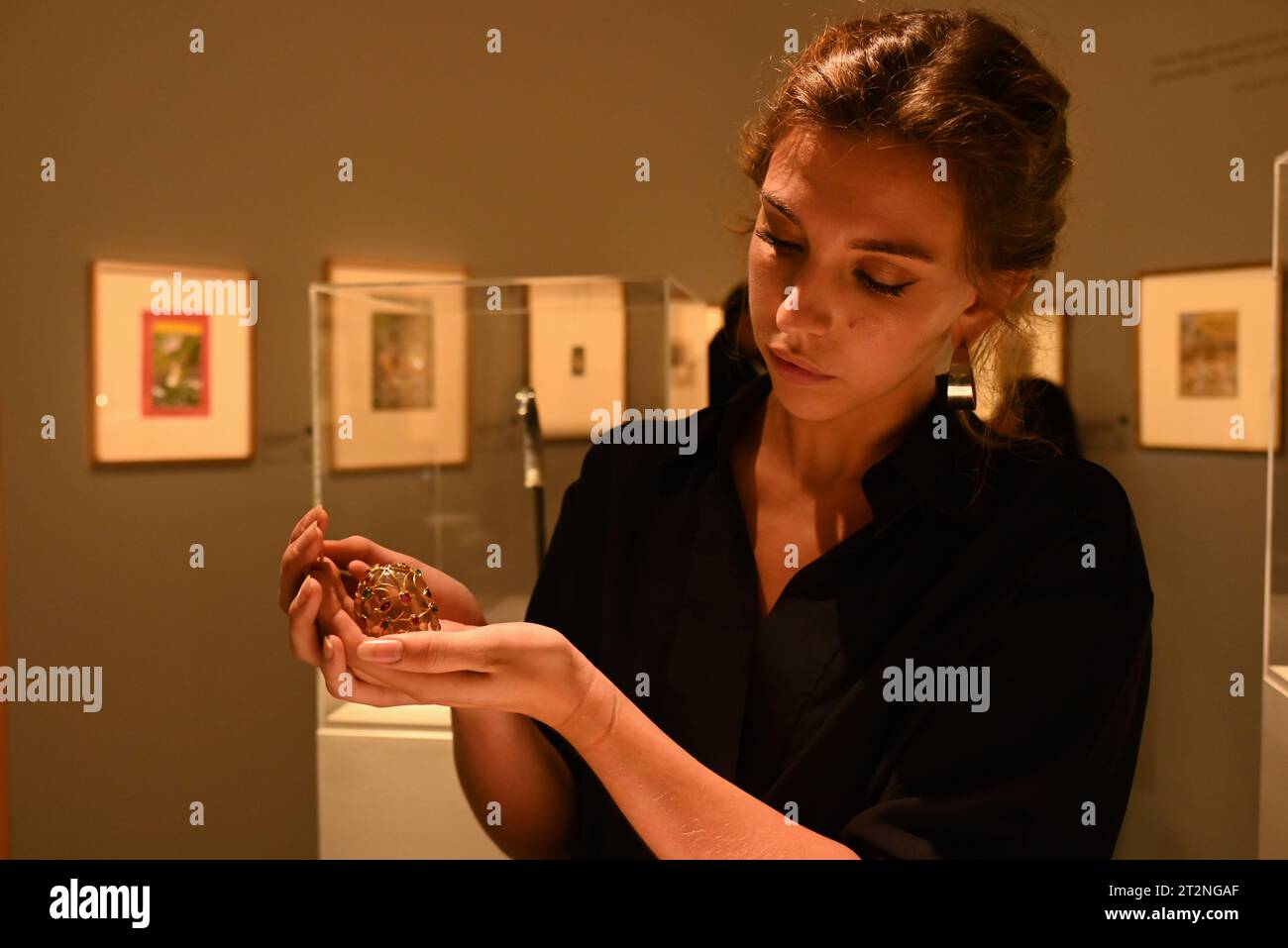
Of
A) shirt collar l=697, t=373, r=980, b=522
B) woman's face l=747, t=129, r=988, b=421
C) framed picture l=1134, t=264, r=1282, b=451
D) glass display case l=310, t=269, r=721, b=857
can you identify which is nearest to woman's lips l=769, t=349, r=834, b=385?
woman's face l=747, t=129, r=988, b=421

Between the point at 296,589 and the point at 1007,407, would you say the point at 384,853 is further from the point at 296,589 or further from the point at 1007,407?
the point at 1007,407

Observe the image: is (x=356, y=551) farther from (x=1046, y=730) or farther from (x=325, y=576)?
(x=1046, y=730)

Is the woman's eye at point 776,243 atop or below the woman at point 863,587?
atop

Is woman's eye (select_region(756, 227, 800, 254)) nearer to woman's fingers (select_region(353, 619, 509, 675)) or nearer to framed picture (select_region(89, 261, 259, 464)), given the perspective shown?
woman's fingers (select_region(353, 619, 509, 675))

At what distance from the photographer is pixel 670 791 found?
30.5 inches

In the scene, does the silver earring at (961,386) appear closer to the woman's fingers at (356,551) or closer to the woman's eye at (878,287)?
the woman's eye at (878,287)

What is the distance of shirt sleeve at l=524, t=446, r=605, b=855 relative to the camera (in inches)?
39.2

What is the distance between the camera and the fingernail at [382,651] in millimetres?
691

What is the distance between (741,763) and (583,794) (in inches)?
7.5

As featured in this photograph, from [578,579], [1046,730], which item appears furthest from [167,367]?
[1046,730]

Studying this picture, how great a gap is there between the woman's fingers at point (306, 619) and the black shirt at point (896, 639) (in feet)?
0.93

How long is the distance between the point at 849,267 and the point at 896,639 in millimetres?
310

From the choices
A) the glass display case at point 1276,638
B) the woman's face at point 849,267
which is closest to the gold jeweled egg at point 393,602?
the woman's face at point 849,267

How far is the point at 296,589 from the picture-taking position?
84cm
